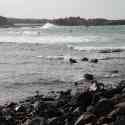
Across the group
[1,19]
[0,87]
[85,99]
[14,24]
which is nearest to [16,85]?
[0,87]

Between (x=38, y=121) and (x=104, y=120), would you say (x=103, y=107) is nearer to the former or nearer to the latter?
(x=104, y=120)

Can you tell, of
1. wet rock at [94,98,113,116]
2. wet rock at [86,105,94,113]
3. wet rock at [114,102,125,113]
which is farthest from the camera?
wet rock at [86,105,94,113]

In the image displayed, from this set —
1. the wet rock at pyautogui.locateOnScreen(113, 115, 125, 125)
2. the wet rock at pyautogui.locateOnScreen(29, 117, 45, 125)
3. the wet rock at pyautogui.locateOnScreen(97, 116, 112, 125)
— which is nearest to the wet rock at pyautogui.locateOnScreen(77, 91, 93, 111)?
the wet rock at pyautogui.locateOnScreen(29, 117, 45, 125)

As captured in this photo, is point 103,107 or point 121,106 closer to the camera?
point 121,106

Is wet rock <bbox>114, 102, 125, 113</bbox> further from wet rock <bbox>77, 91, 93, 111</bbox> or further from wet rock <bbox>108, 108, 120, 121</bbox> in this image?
wet rock <bbox>77, 91, 93, 111</bbox>

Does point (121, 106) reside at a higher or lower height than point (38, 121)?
higher

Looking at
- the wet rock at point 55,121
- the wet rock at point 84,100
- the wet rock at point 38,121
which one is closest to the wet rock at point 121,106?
the wet rock at point 84,100

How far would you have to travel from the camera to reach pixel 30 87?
1794cm

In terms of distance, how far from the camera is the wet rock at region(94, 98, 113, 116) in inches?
397

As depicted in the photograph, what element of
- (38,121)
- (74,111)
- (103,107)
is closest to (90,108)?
(103,107)

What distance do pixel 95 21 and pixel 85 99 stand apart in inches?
5630

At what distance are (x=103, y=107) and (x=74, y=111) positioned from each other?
0.89 m

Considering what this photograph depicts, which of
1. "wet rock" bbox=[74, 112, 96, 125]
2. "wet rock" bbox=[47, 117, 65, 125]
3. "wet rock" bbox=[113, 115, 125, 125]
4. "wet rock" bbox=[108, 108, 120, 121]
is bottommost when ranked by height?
"wet rock" bbox=[47, 117, 65, 125]

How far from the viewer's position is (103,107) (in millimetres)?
10227
